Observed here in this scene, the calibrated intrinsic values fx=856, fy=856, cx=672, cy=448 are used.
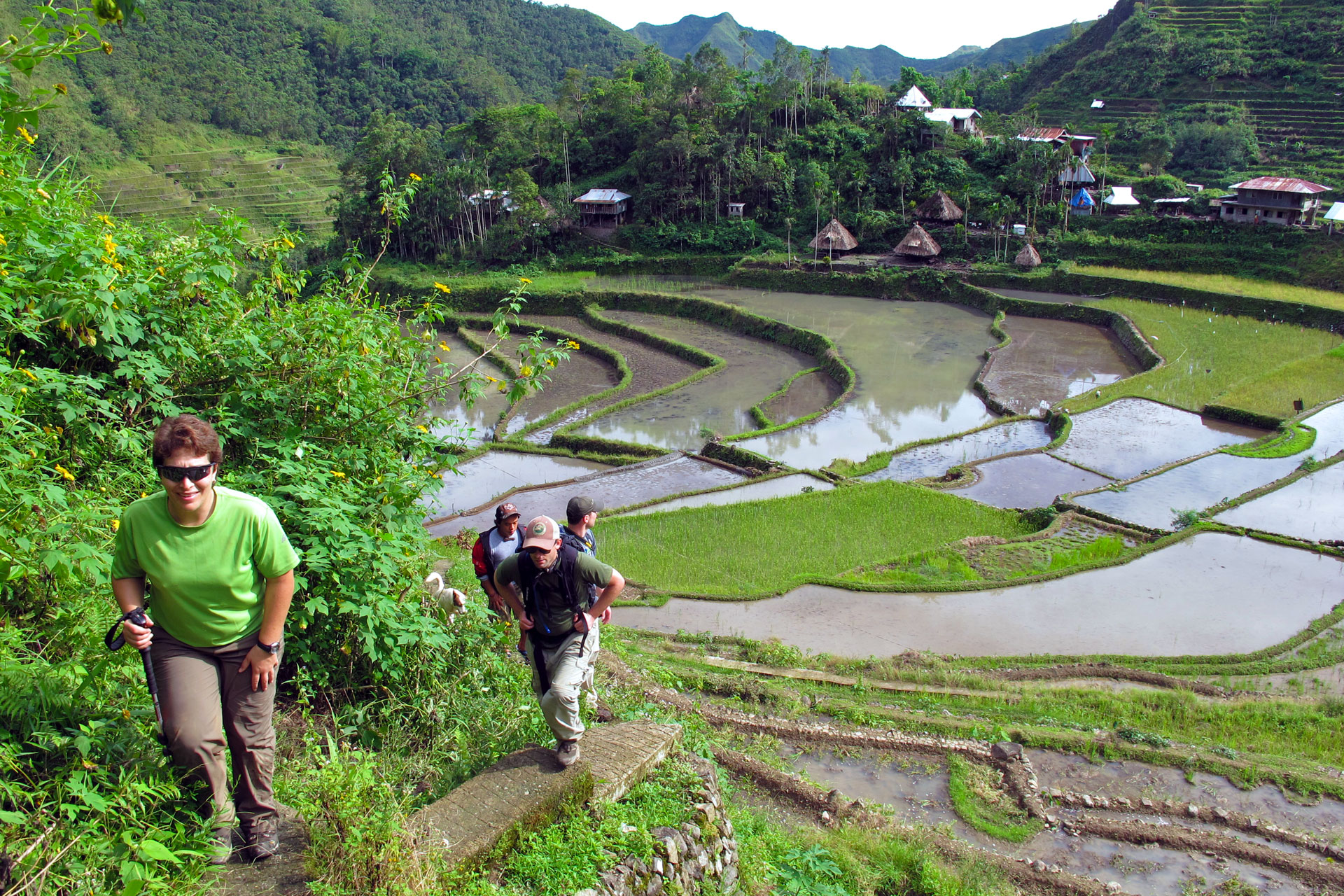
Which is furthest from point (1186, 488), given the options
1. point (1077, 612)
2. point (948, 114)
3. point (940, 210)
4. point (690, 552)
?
point (948, 114)

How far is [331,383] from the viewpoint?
4344 mm

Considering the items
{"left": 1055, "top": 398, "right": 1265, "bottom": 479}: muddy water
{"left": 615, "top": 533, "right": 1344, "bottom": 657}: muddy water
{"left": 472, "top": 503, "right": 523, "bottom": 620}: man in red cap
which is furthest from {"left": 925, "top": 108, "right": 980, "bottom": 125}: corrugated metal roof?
{"left": 472, "top": 503, "right": 523, "bottom": 620}: man in red cap

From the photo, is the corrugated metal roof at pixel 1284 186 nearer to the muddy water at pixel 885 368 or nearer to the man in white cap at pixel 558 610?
the muddy water at pixel 885 368

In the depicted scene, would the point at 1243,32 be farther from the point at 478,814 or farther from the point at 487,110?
the point at 478,814

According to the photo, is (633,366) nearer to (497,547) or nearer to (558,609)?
(497,547)

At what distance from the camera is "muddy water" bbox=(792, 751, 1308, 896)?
19.9ft

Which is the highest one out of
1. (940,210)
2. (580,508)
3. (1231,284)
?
(940,210)

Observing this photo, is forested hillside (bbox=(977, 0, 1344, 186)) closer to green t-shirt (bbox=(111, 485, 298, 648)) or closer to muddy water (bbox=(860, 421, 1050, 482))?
muddy water (bbox=(860, 421, 1050, 482))

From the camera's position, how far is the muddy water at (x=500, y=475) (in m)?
16.4

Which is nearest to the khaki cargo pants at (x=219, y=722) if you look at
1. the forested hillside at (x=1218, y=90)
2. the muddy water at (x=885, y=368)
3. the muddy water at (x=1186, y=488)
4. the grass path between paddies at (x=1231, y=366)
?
the muddy water at (x=1186, y=488)

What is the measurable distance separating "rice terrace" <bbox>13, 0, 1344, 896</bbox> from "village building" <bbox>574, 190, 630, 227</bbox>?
550cm

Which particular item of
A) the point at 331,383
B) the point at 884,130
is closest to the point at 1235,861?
the point at 331,383

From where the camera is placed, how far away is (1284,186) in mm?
26500

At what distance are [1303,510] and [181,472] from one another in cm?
1598
